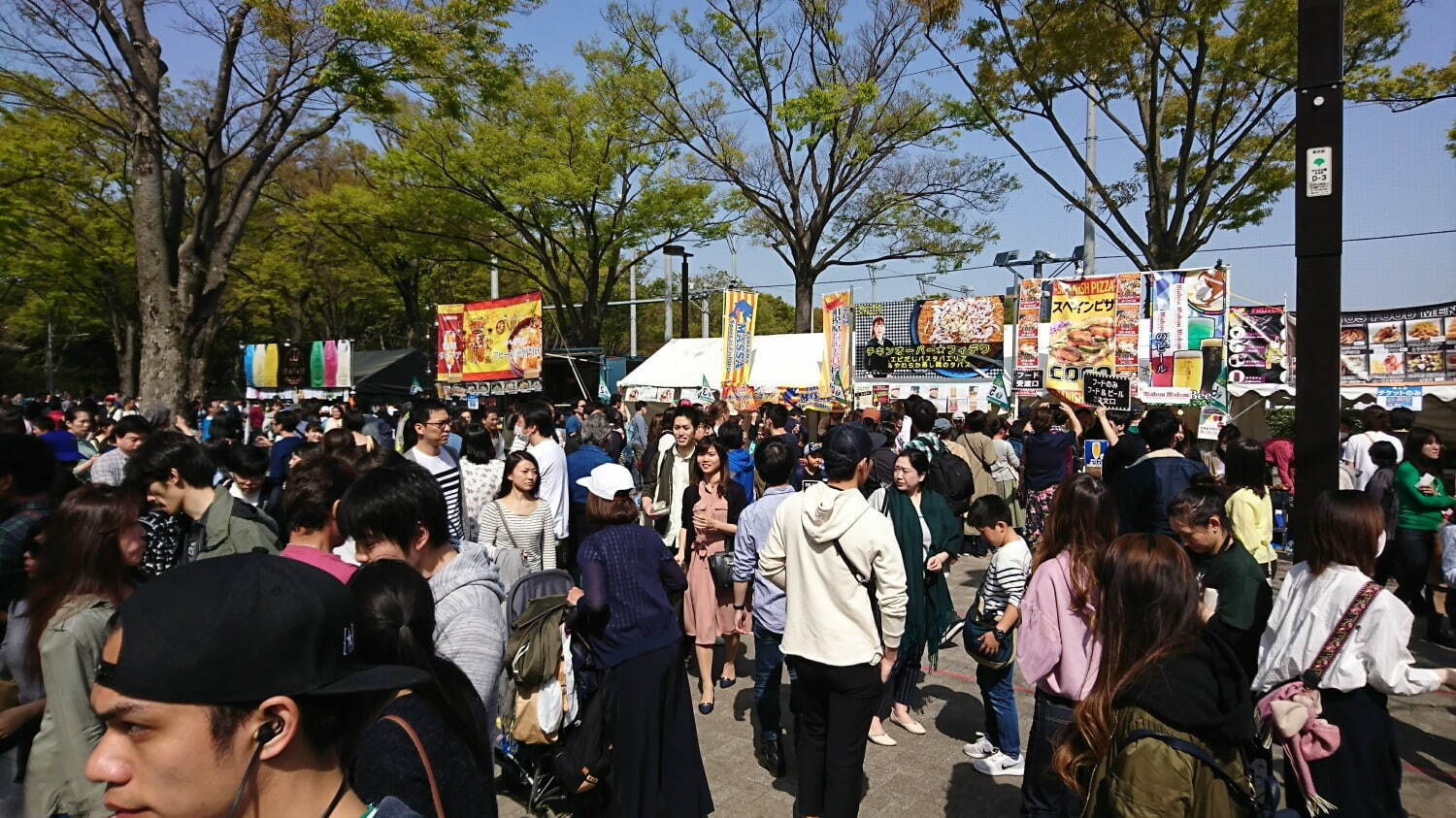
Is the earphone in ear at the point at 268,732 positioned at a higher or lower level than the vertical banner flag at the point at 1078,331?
lower

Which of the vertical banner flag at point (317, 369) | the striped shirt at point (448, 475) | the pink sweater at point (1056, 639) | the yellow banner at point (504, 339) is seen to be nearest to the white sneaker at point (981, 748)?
the pink sweater at point (1056, 639)

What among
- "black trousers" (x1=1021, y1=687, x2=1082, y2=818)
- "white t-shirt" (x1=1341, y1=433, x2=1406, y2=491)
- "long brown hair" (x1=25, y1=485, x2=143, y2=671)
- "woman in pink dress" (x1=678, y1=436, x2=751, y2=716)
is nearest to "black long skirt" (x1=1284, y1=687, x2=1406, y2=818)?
"black trousers" (x1=1021, y1=687, x2=1082, y2=818)

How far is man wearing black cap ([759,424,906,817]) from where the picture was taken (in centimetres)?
344

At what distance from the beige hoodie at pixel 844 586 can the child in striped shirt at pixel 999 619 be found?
80 cm

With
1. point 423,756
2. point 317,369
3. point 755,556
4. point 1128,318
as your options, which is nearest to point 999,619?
point 755,556

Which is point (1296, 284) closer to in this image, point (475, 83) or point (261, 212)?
point (475, 83)

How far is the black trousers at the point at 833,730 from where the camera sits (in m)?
3.45

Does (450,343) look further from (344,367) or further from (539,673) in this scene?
(539,673)

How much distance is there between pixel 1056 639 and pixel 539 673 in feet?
6.76

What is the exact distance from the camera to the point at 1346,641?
277 cm

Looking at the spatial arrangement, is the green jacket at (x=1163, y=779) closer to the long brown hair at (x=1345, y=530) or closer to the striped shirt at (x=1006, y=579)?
the long brown hair at (x=1345, y=530)

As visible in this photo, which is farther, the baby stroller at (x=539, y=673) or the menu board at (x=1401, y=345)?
the menu board at (x=1401, y=345)

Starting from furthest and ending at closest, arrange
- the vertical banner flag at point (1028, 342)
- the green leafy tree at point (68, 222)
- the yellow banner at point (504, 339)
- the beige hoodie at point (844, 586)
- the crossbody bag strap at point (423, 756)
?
1. the green leafy tree at point (68, 222)
2. the yellow banner at point (504, 339)
3. the vertical banner flag at point (1028, 342)
4. the beige hoodie at point (844, 586)
5. the crossbody bag strap at point (423, 756)

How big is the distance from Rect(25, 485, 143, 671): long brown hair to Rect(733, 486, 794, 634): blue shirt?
278 cm
